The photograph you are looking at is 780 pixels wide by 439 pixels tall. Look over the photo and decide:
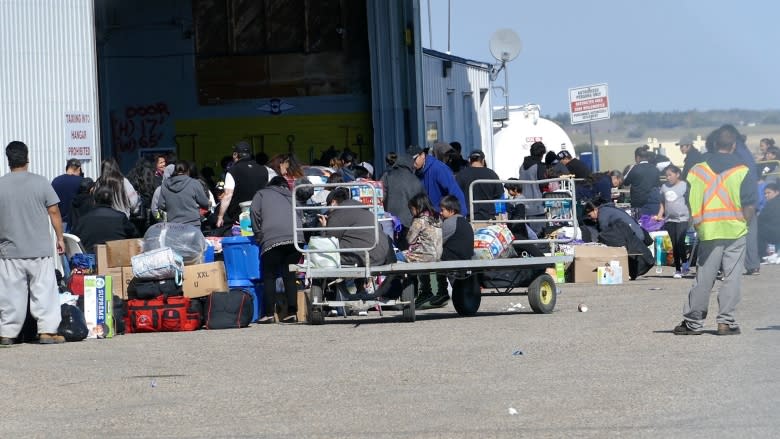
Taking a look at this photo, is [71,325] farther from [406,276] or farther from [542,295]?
[542,295]

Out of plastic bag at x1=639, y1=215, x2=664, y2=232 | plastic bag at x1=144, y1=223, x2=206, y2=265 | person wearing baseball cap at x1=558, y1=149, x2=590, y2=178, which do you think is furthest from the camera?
plastic bag at x1=639, y1=215, x2=664, y2=232

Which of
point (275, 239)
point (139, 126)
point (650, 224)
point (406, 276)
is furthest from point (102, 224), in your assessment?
point (139, 126)

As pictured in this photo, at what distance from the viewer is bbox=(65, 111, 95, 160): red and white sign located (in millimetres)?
19547

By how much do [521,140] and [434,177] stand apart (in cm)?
2007

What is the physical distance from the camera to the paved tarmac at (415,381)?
27.0 feet

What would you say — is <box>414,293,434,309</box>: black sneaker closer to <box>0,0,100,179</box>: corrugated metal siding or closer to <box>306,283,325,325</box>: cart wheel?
<box>306,283,325,325</box>: cart wheel

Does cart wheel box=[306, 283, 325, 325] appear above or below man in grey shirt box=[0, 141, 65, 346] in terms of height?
below

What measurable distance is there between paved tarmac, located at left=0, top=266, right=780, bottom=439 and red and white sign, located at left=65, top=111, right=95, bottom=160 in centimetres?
546

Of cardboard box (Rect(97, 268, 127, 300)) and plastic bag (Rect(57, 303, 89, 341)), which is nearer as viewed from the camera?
plastic bag (Rect(57, 303, 89, 341))

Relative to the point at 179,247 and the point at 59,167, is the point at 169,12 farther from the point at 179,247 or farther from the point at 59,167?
the point at 179,247

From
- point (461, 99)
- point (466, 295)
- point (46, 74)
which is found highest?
point (461, 99)

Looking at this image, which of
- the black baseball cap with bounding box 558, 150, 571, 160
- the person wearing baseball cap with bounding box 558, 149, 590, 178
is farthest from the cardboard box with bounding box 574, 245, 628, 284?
the black baseball cap with bounding box 558, 150, 571, 160

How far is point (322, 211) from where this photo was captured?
16703mm

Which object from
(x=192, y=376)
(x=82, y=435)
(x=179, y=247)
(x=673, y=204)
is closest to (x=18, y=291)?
(x=179, y=247)
